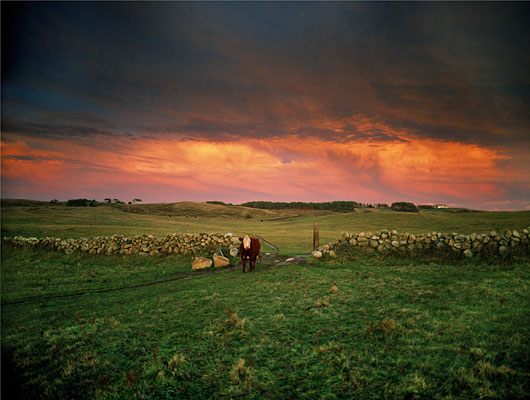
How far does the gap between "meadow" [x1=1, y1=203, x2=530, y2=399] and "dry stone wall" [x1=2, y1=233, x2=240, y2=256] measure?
7383mm

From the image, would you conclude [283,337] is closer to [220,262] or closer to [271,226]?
[220,262]

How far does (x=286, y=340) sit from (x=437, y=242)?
13.9m

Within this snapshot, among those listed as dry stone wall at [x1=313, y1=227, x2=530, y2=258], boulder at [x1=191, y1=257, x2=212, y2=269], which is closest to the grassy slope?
dry stone wall at [x1=313, y1=227, x2=530, y2=258]

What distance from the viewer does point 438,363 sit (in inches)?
176

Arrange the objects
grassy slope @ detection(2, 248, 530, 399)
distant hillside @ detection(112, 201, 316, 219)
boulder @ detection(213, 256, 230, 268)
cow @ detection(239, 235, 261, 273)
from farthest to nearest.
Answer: distant hillside @ detection(112, 201, 316, 219)
boulder @ detection(213, 256, 230, 268)
cow @ detection(239, 235, 261, 273)
grassy slope @ detection(2, 248, 530, 399)

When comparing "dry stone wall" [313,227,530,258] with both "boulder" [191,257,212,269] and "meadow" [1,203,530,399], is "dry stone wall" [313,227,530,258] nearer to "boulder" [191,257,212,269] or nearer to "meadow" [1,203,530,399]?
"meadow" [1,203,530,399]

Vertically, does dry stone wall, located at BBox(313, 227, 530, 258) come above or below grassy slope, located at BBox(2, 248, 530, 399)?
above

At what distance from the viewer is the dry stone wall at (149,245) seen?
19844 millimetres

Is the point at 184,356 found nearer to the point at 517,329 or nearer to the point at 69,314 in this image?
the point at 69,314

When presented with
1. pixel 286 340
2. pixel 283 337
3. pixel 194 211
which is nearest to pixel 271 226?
pixel 194 211

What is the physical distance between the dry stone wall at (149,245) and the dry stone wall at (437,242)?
8009 millimetres

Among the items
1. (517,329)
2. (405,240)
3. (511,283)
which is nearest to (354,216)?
(405,240)

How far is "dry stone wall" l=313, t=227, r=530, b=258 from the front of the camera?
13883 mm

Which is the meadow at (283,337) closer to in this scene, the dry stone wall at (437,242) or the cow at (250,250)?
the dry stone wall at (437,242)
